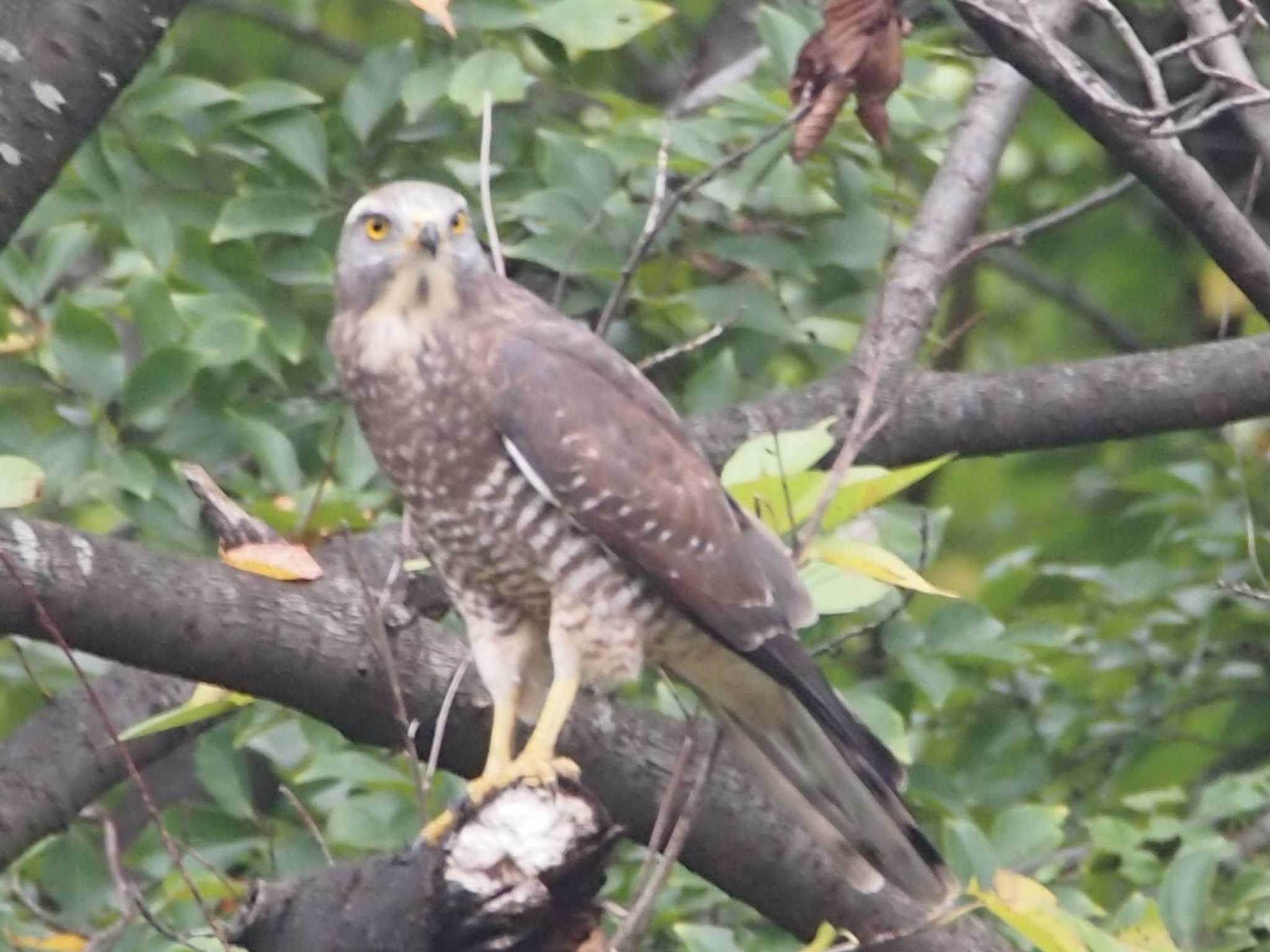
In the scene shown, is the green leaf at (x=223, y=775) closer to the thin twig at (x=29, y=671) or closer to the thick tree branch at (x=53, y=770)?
the thick tree branch at (x=53, y=770)

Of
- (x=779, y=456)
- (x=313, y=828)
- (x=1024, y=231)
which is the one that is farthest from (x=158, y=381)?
(x=1024, y=231)

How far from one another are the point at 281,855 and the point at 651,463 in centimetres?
103

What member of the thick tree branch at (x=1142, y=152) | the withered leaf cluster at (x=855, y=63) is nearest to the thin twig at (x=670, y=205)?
the withered leaf cluster at (x=855, y=63)

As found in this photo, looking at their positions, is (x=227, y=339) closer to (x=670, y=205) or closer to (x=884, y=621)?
(x=670, y=205)

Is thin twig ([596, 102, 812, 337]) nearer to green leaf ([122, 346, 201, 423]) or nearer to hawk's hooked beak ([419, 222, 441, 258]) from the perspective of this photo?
hawk's hooked beak ([419, 222, 441, 258])

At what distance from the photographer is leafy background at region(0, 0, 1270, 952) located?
12.2 feet

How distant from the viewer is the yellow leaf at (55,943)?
358 cm

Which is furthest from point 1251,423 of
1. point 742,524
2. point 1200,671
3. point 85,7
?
point 85,7

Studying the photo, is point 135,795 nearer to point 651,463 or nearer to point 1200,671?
point 651,463

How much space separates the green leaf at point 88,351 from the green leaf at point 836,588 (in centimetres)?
134

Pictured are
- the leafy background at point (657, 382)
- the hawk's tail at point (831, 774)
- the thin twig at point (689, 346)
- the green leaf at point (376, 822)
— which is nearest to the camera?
the hawk's tail at point (831, 774)

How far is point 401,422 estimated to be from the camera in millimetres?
3369

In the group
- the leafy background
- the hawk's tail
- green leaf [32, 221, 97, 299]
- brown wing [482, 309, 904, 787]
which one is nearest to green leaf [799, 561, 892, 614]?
the leafy background

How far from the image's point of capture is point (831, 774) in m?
3.44
